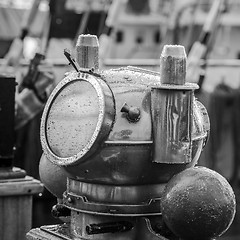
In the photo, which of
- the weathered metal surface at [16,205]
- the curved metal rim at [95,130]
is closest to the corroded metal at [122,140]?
the curved metal rim at [95,130]

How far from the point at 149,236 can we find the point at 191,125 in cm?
39

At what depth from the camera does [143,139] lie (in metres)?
2.38

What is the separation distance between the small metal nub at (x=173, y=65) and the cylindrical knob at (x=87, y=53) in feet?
0.88

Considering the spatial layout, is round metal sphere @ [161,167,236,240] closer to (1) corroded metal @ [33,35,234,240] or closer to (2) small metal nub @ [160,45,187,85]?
(1) corroded metal @ [33,35,234,240]

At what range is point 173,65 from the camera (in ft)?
7.70

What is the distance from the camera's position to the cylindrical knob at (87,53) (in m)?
2.50

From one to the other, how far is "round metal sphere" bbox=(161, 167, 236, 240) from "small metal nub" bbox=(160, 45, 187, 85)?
11.8 inches

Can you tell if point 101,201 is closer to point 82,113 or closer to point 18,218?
point 82,113

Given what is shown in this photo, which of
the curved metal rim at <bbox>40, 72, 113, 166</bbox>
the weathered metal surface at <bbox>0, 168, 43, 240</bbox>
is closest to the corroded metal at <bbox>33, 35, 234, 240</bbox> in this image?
the curved metal rim at <bbox>40, 72, 113, 166</bbox>

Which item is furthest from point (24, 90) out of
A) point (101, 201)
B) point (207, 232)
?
point (207, 232)

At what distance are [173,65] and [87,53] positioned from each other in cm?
32

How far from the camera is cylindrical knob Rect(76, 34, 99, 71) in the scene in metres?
2.50

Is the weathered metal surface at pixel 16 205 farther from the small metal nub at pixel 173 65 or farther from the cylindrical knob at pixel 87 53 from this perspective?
the small metal nub at pixel 173 65

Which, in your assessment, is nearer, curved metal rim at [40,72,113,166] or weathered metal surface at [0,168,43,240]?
curved metal rim at [40,72,113,166]
